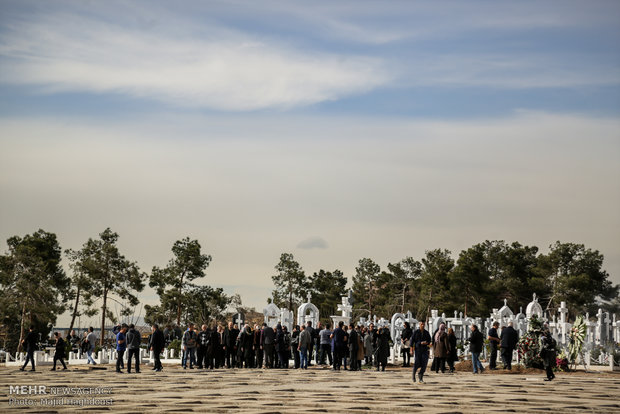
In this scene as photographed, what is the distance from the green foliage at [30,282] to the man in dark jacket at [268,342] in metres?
29.5

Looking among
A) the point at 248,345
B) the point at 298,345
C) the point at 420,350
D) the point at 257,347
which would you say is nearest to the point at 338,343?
the point at 298,345

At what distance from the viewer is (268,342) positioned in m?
27.3

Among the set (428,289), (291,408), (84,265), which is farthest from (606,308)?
(291,408)

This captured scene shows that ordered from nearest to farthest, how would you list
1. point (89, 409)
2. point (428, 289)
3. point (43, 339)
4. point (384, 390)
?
point (89, 409), point (384, 390), point (43, 339), point (428, 289)

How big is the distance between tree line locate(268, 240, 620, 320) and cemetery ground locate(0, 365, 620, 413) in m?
41.3

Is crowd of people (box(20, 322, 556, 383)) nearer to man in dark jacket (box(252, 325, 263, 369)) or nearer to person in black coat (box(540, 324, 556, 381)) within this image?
man in dark jacket (box(252, 325, 263, 369))

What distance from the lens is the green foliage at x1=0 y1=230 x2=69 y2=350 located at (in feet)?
175

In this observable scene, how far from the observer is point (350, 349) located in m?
26.7

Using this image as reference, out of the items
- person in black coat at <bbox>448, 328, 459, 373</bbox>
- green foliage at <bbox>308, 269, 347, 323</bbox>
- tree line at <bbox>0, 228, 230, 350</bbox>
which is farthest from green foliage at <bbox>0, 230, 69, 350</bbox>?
person in black coat at <bbox>448, 328, 459, 373</bbox>

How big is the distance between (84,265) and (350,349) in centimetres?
3150

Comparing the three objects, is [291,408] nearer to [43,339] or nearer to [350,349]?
[350,349]

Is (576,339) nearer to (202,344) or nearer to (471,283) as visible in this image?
(202,344)

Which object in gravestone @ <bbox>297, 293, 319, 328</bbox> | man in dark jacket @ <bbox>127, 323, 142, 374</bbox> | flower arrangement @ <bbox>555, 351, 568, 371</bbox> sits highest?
gravestone @ <bbox>297, 293, 319, 328</bbox>

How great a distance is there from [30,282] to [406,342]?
34847 millimetres
